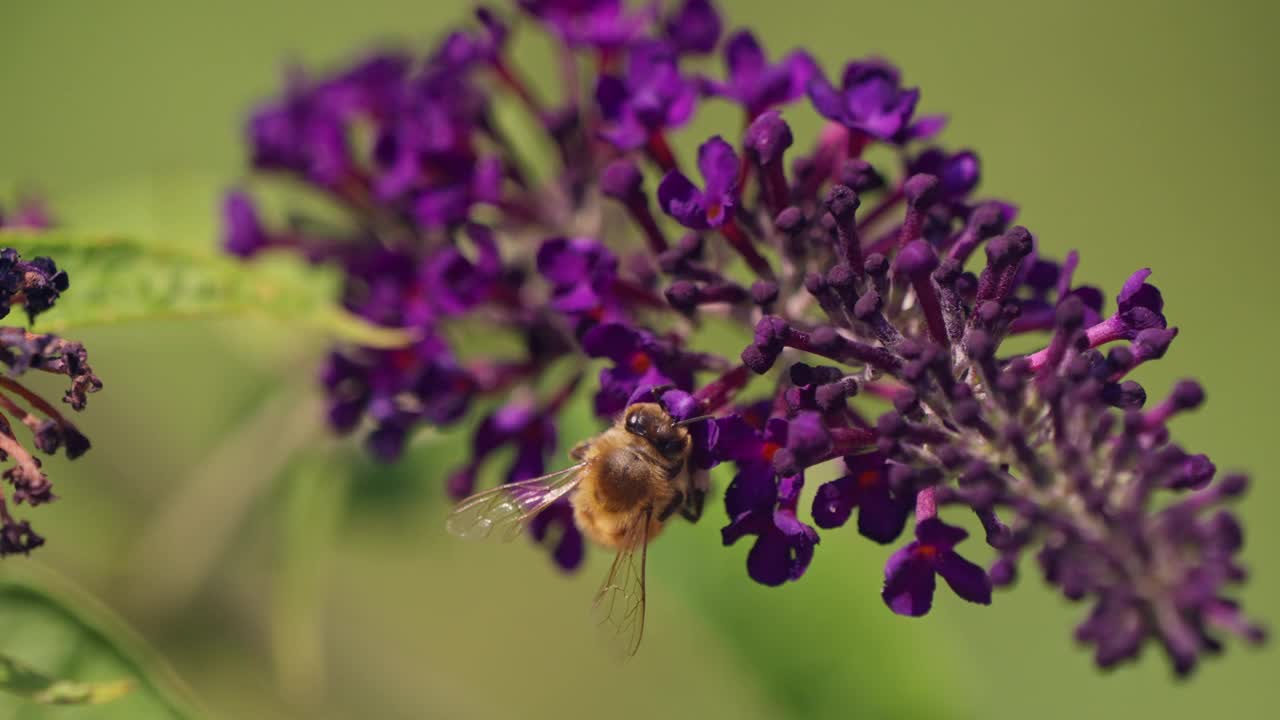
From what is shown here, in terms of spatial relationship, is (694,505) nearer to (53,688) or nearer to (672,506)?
(672,506)

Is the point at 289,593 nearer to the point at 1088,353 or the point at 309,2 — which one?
the point at 1088,353

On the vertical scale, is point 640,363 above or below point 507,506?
above

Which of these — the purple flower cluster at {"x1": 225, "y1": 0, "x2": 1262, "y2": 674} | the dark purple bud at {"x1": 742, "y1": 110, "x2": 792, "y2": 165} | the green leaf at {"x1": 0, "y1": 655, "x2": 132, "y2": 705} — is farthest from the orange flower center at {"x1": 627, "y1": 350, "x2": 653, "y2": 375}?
the green leaf at {"x1": 0, "y1": 655, "x2": 132, "y2": 705}

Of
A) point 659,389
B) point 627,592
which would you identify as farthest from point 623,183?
point 627,592

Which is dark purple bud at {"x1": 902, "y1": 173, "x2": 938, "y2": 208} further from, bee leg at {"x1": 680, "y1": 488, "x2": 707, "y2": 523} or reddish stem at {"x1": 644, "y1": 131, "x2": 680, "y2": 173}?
bee leg at {"x1": 680, "y1": 488, "x2": 707, "y2": 523}

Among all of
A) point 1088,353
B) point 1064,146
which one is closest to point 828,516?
point 1088,353
